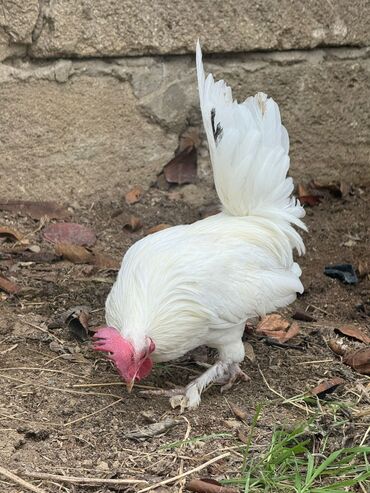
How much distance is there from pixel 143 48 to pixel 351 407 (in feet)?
7.63

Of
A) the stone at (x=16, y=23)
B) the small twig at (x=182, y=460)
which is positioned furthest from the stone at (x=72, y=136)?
the small twig at (x=182, y=460)

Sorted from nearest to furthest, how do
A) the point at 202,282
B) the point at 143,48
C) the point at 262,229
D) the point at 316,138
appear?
the point at 202,282
the point at 262,229
the point at 143,48
the point at 316,138

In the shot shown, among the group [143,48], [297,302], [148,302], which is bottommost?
[297,302]

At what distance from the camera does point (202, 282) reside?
348 cm

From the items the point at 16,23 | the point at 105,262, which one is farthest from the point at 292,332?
the point at 16,23

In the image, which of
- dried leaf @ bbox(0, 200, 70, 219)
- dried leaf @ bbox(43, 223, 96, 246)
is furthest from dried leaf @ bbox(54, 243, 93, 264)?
dried leaf @ bbox(0, 200, 70, 219)

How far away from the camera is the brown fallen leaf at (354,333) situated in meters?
4.16

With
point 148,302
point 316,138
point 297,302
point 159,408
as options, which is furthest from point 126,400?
point 316,138

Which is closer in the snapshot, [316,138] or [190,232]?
[190,232]

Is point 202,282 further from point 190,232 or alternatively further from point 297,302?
point 297,302

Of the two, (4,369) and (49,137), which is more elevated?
(49,137)

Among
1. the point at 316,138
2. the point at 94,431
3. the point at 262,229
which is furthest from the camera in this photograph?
the point at 316,138

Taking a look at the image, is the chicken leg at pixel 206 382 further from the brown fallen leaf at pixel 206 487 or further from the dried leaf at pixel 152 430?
the brown fallen leaf at pixel 206 487

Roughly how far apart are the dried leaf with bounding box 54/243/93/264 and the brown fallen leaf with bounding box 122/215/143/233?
41 cm
